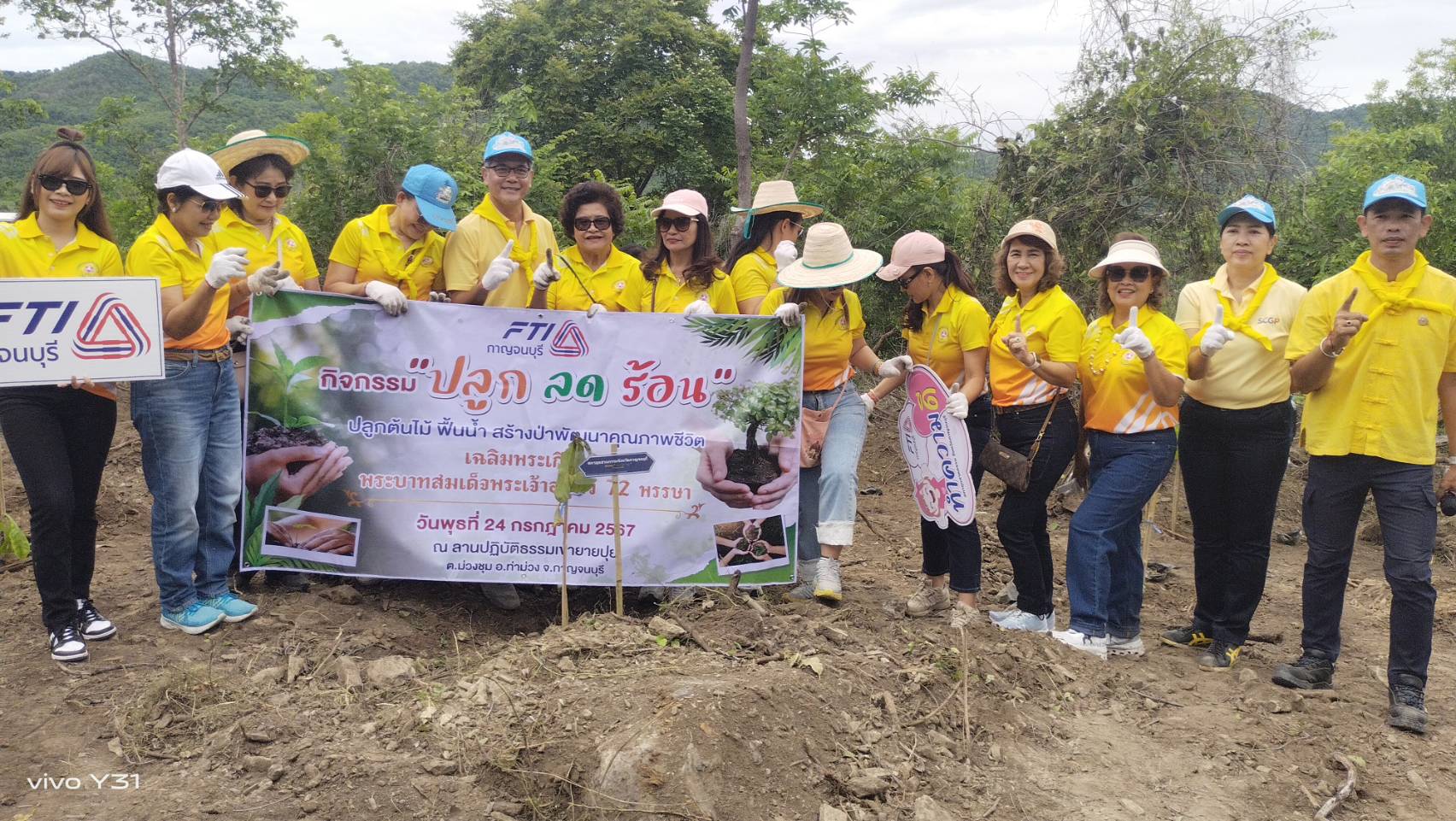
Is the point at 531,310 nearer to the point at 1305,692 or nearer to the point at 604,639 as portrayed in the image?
the point at 604,639

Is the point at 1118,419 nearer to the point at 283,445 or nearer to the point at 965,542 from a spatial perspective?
the point at 965,542

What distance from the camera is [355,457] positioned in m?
4.82

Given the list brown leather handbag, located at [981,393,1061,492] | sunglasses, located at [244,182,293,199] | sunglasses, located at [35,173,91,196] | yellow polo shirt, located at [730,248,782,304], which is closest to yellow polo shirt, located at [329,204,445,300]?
sunglasses, located at [244,182,293,199]

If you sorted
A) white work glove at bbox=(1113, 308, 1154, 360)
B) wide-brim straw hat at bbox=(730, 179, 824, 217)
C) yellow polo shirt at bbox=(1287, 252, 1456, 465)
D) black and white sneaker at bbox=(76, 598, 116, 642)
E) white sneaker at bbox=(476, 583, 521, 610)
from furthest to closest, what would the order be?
wide-brim straw hat at bbox=(730, 179, 824, 217) < white sneaker at bbox=(476, 583, 521, 610) < black and white sneaker at bbox=(76, 598, 116, 642) < white work glove at bbox=(1113, 308, 1154, 360) < yellow polo shirt at bbox=(1287, 252, 1456, 465)

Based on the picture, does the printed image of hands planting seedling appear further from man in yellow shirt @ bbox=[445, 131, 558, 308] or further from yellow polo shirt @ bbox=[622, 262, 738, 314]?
yellow polo shirt @ bbox=[622, 262, 738, 314]

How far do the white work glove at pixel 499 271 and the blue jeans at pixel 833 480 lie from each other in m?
1.50

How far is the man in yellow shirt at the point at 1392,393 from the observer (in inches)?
165

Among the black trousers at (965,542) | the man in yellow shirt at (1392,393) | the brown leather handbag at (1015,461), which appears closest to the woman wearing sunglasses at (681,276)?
the black trousers at (965,542)

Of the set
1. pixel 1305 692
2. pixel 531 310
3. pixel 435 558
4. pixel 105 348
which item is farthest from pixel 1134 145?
pixel 105 348

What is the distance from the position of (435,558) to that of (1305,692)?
391 centimetres

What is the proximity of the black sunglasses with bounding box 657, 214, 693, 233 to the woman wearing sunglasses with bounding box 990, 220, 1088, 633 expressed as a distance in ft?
4.83

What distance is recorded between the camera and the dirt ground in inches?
129

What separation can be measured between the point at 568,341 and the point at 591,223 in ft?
1.98

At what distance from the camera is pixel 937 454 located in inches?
190
